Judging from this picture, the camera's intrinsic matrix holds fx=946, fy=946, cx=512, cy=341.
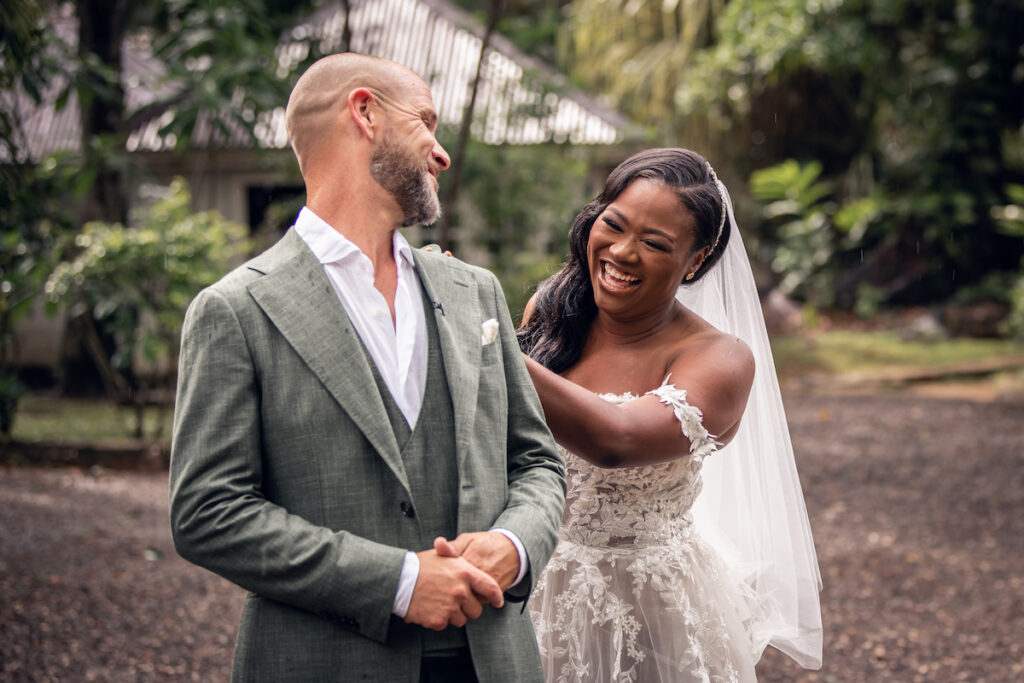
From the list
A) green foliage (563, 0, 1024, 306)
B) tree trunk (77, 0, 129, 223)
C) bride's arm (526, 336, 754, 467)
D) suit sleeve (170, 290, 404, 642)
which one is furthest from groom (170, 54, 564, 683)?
green foliage (563, 0, 1024, 306)

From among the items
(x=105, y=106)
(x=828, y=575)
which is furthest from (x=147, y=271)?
(x=828, y=575)

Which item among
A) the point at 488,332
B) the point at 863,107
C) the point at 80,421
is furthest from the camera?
the point at 863,107

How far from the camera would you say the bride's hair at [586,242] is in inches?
101

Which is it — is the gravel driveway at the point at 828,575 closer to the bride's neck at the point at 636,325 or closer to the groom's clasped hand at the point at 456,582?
the bride's neck at the point at 636,325

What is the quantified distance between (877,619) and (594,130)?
8.53 metres

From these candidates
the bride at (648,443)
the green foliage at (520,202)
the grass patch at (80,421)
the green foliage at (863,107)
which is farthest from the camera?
the green foliage at (863,107)

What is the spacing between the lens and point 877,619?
536 cm

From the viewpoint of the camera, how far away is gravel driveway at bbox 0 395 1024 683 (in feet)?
15.3

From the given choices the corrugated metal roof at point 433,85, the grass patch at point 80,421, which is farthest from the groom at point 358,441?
the grass patch at point 80,421

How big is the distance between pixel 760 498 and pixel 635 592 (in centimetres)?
62

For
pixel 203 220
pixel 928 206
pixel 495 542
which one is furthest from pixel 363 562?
pixel 928 206

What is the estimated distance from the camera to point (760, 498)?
298cm

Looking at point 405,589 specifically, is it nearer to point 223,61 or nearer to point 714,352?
point 714,352

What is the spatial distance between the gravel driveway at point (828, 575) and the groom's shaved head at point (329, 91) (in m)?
3.45
